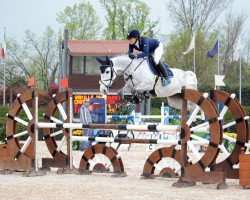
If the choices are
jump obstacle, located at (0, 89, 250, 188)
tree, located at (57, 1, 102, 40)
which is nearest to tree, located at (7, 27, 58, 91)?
tree, located at (57, 1, 102, 40)

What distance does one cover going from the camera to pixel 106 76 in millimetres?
10594

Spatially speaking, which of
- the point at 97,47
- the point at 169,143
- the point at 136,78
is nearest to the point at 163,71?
the point at 136,78

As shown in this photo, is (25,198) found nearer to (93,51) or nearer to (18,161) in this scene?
(18,161)

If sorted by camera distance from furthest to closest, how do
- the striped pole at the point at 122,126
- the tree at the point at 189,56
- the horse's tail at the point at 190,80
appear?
the tree at the point at 189,56 < the horse's tail at the point at 190,80 < the striped pole at the point at 122,126

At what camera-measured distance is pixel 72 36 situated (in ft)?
184

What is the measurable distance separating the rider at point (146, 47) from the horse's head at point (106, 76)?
14.9 inches

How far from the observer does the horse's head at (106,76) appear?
1053 centimetres

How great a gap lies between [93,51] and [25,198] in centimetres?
3217

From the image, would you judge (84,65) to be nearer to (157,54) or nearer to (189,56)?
(189,56)

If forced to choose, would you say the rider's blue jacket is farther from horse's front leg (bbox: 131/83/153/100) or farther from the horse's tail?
the horse's tail

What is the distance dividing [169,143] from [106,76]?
1486 mm

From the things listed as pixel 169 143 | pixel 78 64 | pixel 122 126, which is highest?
pixel 78 64

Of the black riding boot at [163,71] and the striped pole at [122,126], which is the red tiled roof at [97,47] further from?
the black riding boot at [163,71]

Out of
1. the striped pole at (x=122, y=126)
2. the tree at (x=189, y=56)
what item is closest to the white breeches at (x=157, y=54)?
the striped pole at (x=122, y=126)
